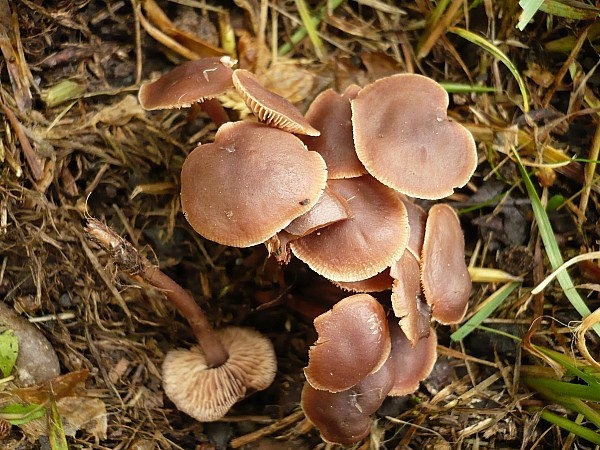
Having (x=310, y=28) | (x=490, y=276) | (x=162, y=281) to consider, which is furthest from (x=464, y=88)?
(x=162, y=281)

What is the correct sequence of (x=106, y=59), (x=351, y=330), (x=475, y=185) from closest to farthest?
(x=351, y=330)
(x=106, y=59)
(x=475, y=185)

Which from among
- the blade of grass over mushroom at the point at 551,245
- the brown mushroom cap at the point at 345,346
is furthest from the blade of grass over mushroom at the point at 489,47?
the brown mushroom cap at the point at 345,346

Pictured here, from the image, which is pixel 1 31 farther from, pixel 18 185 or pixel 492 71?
pixel 492 71

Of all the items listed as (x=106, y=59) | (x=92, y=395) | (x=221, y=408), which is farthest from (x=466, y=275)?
(x=106, y=59)

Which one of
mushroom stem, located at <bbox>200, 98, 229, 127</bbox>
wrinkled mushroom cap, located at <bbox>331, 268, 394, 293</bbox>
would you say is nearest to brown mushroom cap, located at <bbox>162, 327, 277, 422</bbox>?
wrinkled mushroom cap, located at <bbox>331, 268, 394, 293</bbox>

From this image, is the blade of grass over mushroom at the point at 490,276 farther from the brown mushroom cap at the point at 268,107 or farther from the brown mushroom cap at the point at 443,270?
the brown mushroom cap at the point at 268,107

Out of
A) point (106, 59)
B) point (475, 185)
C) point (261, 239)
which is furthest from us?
point (475, 185)

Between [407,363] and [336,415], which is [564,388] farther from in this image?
[336,415]
